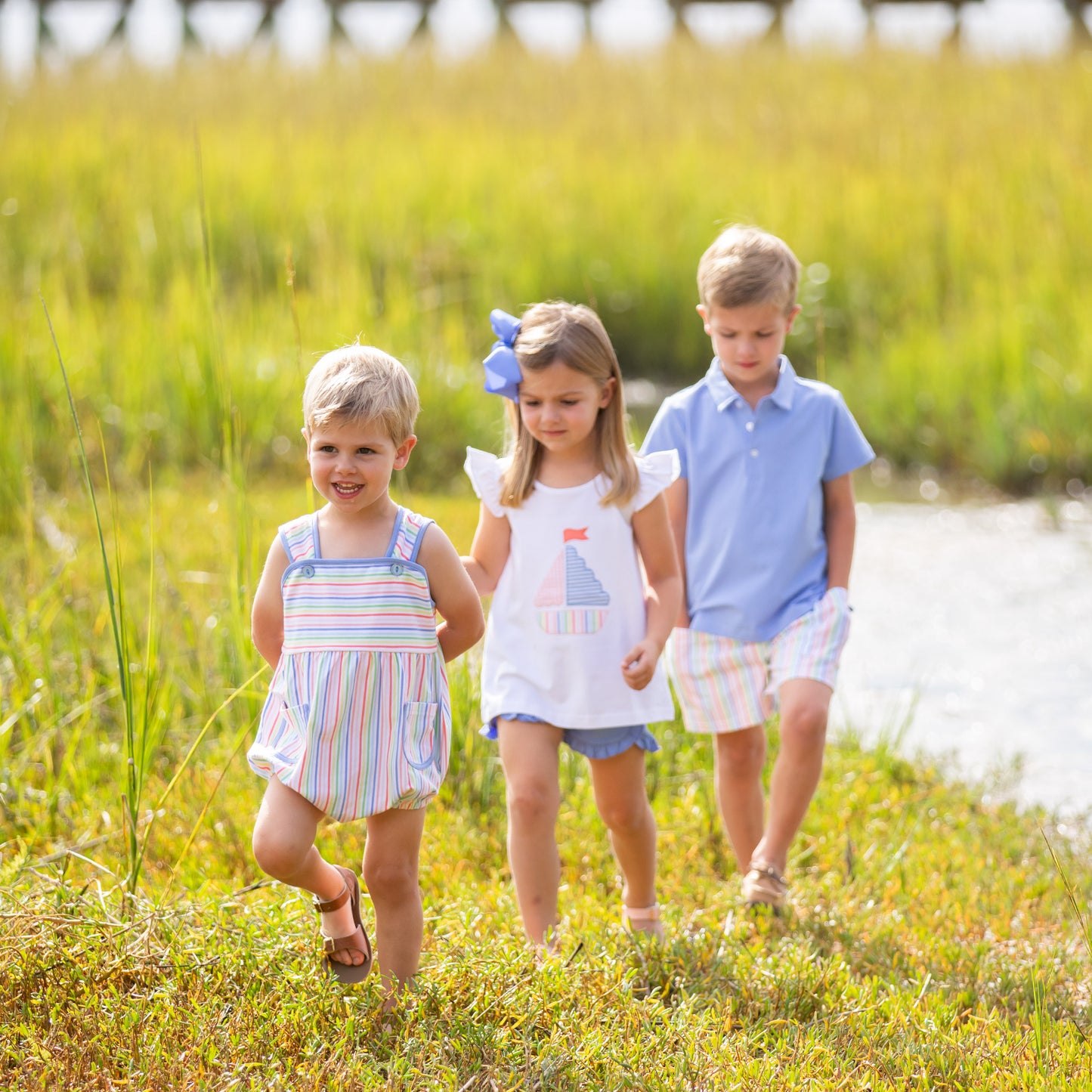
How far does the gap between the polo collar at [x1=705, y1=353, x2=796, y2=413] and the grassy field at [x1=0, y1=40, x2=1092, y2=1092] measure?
693 mm

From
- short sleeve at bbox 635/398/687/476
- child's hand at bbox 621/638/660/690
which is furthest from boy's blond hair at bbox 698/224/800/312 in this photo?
child's hand at bbox 621/638/660/690

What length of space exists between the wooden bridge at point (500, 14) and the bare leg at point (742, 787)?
54.4 ft

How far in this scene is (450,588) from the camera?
2.61 m

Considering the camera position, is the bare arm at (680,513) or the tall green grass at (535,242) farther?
the tall green grass at (535,242)

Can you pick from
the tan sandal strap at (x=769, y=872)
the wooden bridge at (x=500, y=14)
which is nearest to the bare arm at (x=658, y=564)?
the tan sandal strap at (x=769, y=872)

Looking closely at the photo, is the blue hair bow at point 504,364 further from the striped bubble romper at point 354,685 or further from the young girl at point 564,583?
the striped bubble romper at point 354,685

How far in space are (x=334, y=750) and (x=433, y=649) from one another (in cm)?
27

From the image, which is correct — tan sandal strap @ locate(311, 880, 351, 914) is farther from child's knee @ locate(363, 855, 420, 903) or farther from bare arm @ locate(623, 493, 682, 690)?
bare arm @ locate(623, 493, 682, 690)

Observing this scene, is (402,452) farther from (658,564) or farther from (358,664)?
(658,564)

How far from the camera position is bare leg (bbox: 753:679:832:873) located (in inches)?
130

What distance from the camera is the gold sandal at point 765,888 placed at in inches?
132

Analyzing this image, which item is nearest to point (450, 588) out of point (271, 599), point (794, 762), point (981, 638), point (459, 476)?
point (271, 599)

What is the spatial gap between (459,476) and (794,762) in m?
4.55

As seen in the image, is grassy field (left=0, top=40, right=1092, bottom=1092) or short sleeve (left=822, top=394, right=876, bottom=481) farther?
short sleeve (left=822, top=394, right=876, bottom=481)
